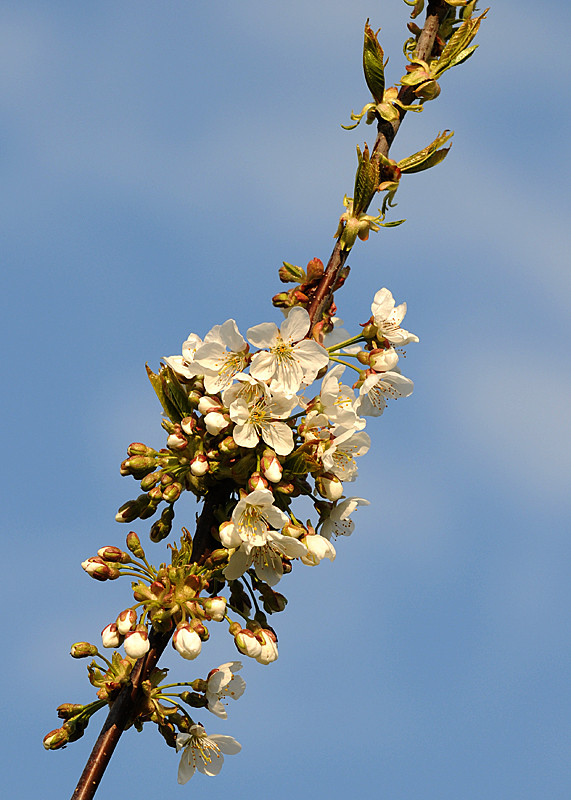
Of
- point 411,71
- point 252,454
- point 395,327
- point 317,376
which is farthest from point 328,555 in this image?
point 411,71

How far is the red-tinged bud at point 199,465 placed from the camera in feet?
12.4

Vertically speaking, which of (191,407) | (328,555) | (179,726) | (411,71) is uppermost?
(411,71)

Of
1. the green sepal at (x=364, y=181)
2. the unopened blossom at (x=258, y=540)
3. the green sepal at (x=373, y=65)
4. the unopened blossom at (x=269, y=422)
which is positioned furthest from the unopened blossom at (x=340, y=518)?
the green sepal at (x=373, y=65)

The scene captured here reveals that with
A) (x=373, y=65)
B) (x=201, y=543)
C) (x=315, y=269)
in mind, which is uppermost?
(x=373, y=65)

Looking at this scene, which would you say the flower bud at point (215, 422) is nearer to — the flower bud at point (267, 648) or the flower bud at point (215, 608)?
the flower bud at point (215, 608)

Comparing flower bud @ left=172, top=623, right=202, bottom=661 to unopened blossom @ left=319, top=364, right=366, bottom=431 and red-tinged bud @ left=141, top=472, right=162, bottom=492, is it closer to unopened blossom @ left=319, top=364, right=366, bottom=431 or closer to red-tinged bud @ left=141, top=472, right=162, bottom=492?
red-tinged bud @ left=141, top=472, right=162, bottom=492

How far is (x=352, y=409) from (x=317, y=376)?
0.71 feet

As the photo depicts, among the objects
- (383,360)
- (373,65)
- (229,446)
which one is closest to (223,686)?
(229,446)

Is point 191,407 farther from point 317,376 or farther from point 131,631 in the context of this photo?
point 131,631

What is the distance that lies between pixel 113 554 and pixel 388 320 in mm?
1683

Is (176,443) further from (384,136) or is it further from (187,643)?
(384,136)

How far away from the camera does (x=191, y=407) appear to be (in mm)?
4113

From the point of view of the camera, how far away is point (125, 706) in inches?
148

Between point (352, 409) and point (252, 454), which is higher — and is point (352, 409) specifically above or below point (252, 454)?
above
